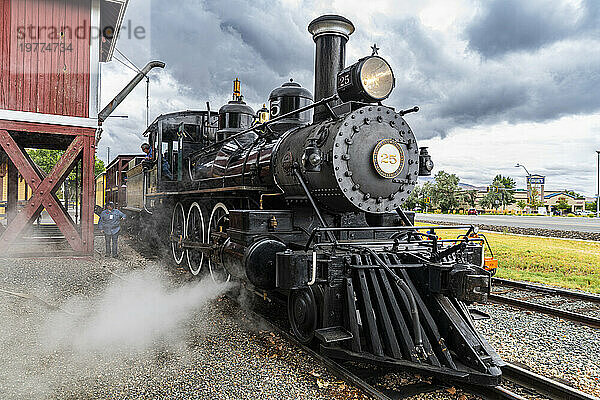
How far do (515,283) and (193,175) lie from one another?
6.42 metres

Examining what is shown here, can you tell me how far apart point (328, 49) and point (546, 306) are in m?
4.69

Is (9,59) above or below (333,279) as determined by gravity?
above

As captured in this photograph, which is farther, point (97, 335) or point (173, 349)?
point (97, 335)

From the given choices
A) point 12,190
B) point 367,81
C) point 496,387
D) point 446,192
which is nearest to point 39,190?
point 12,190

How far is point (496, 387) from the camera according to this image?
3523mm

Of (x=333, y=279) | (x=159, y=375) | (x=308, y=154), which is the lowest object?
(x=159, y=375)

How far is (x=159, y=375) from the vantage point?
387 cm

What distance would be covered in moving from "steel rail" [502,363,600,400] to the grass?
196 inches

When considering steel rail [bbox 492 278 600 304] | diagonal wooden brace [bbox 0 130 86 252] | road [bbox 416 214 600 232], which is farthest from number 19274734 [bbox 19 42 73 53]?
road [bbox 416 214 600 232]

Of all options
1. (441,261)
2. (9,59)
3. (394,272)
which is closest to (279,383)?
(394,272)

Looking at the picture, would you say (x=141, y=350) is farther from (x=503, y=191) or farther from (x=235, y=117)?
(x=503, y=191)

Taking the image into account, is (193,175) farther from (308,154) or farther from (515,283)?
(515,283)

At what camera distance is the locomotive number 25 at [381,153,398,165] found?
4754mm

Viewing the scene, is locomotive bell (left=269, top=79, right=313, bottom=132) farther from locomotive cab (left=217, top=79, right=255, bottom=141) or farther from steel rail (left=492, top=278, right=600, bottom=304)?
steel rail (left=492, top=278, right=600, bottom=304)
